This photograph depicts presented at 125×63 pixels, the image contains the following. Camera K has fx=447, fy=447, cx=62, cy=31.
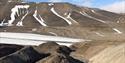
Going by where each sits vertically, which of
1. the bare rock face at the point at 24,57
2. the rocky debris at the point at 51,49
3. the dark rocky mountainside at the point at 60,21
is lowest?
the dark rocky mountainside at the point at 60,21

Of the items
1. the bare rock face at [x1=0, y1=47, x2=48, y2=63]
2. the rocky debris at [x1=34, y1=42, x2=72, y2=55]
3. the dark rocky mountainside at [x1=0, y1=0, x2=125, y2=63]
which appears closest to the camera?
the bare rock face at [x1=0, y1=47, x2=48, y2=63]

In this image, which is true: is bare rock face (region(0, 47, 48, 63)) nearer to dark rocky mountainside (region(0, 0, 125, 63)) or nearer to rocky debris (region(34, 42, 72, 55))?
rocky debris (region(34, 42, 72, 55))

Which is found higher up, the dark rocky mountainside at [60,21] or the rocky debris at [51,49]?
the rocky debris at [51,49]

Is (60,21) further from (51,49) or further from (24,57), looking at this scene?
(24,57)

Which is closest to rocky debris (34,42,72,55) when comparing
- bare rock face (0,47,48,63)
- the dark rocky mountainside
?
bare rock face (0,47,48,63)

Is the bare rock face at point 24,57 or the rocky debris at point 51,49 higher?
the bare rock face at point 24,57

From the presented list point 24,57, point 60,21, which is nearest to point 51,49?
point 24,57

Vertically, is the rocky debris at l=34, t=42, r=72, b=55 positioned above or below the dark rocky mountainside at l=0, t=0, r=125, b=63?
above

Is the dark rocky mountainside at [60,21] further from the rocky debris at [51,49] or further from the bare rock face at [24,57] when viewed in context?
the bare rock face at [24,57]

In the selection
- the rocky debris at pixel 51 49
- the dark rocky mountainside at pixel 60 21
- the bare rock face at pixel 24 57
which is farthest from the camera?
the dark rocky mountainside at pixel 60 21

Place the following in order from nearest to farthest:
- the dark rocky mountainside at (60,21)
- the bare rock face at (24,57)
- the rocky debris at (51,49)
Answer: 1. the bare rock face at (24,57)
2. the rocky debris at (51,49)
3. the dark rocky mountainside at (60,21)

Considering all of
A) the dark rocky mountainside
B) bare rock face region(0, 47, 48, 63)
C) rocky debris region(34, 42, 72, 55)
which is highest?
bare rock face region(0, 47, 48, 63)

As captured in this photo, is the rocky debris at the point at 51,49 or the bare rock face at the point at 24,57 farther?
the rocky debris at the point at 51,49

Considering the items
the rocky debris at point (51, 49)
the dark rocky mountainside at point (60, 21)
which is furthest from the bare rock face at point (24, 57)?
the dark rocky mountainside at point (60, 21)
